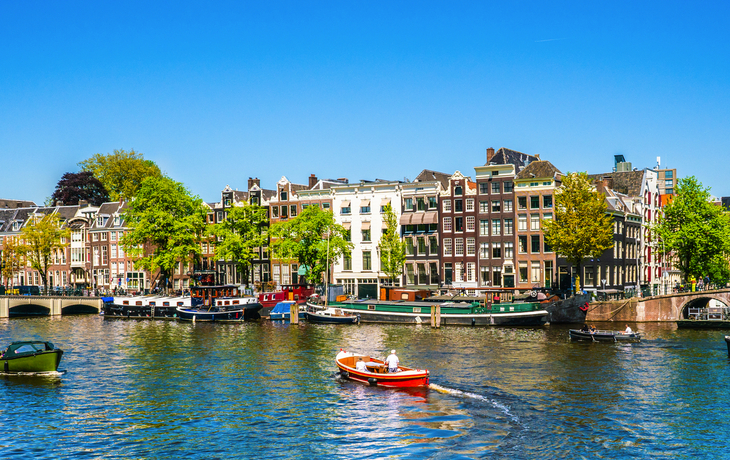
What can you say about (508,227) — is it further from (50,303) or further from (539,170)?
(50,303)

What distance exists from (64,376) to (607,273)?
72.7 metres

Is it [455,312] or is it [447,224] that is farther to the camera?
[447,224]

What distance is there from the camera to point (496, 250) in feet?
348

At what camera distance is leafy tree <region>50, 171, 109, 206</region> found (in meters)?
155

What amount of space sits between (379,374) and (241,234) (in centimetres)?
6938

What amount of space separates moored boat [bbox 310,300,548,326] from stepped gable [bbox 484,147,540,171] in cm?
2495

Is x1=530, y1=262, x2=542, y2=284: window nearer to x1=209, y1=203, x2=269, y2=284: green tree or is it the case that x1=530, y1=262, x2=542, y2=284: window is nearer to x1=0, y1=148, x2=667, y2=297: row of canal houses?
x1=0, y1=148, x2=667, y2=297: row of canal houses

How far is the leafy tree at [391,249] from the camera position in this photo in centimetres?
11031

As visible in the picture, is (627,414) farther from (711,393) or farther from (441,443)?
(441,443)

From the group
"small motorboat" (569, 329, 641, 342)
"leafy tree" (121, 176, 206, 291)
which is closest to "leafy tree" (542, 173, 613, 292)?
"small motorboat" (569, 329, 641, 342)

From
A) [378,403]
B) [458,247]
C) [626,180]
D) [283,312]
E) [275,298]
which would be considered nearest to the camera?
[378,403]

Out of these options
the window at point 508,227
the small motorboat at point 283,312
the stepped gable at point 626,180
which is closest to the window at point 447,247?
the window at point 508,227

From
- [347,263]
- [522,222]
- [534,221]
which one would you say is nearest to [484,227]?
[522,222]

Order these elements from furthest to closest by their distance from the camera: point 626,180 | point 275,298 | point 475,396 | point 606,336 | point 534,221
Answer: point 626,180 → point 275,298 → point 534,221 → point 606,336 → point 475,396
